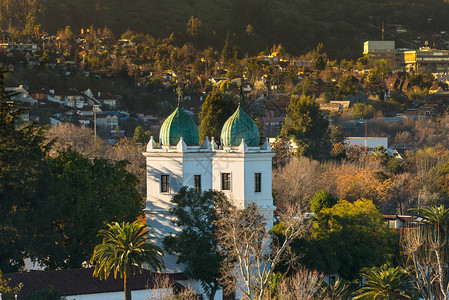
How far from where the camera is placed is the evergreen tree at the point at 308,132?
98375 mm

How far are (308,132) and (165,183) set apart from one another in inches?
1868

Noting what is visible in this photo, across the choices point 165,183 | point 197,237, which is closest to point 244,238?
point 197,237

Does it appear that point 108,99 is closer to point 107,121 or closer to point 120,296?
point 107,121

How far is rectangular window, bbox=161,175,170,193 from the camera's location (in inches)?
2105

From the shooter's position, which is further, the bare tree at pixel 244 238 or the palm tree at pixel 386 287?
the palm tree at pixel 386 287

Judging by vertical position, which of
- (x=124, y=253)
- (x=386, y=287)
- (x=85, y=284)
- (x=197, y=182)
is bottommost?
(x=386, y=287)

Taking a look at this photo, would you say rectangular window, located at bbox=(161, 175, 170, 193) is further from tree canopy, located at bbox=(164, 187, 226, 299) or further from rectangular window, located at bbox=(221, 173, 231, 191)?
rectangular window, located at bbox=(221, 173, 231, 191)

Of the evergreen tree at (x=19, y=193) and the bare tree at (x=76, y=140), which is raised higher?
the bare tree at (x=76, y=140)

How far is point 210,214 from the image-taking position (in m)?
51.1

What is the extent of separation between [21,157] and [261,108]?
104 m

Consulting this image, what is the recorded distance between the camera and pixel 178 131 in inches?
2122

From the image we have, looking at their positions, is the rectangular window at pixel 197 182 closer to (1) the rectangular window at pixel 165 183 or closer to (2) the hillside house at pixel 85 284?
(1) the rectangular window at pixel 165 183

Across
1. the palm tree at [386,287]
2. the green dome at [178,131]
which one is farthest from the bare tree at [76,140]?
the palm tree at [386,287]

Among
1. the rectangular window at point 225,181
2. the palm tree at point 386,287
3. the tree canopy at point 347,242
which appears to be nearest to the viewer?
the palm tree at point 386,287
